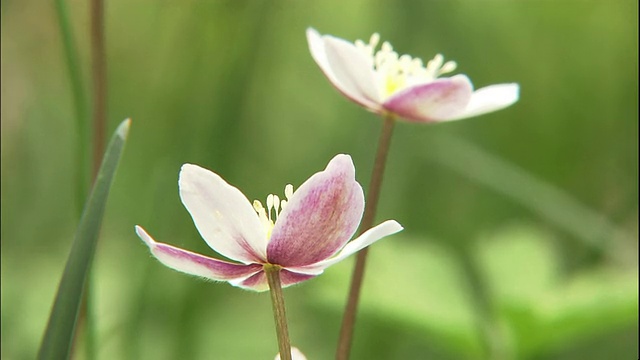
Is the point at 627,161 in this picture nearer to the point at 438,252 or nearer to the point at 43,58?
the point at 438,252

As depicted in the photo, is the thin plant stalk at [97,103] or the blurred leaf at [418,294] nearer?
the thin plant stalk at [97,103]

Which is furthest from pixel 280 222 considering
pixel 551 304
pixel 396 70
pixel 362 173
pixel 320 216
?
pixel 362 173

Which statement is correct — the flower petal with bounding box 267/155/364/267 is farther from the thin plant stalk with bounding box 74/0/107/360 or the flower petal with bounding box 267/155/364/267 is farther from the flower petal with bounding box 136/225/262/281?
the thin plant stalk with bounding box 74/0/107/360

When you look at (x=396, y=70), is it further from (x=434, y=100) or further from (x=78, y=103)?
(x=78, y=103)

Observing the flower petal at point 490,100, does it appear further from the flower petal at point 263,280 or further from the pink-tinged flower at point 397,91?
the flower petal at point 263,280

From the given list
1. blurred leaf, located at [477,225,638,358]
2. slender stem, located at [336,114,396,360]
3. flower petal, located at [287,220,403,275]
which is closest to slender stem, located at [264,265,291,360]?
flower petal, located at [287,220,403,275]

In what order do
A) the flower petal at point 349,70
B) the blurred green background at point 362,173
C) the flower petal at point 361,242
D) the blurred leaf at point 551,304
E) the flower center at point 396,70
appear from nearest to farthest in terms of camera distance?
the flower petal at point 361,242 < the flower petal at point 349,70 < the flower center at point 396,70 < the blurred leaf at point 551,304 < the blurred green background at point 362,173

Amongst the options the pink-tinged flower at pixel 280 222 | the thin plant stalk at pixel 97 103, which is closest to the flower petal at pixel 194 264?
the pink-tinged flower at pixel 280 222
